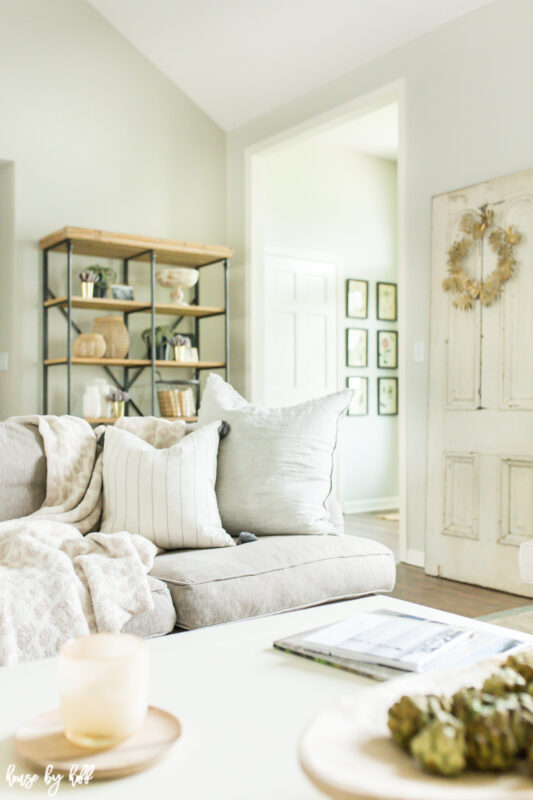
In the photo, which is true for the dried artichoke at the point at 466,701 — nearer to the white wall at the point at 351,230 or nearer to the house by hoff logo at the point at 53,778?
the house by hoff logo at the point at 53,778

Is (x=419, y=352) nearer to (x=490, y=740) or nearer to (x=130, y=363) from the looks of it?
(x=130, y=363)

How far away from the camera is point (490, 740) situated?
0.76 meters

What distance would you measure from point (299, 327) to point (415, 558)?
254 cm

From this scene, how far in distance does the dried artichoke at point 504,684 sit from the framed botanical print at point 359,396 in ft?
18.7

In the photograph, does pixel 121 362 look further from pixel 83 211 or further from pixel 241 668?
pixel 241 668

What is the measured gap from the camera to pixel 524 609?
3492 mm

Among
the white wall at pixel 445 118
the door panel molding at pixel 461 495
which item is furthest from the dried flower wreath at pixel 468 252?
the door panel molding at pixel 461 495

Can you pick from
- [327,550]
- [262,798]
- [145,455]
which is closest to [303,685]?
[262,798]

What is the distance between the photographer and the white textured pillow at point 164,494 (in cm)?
239

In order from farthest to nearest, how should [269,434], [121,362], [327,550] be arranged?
[121,362], [269,434], [327,550]

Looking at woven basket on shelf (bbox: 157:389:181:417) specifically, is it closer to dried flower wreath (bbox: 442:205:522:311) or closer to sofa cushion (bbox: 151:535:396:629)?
dried flower wreath (bbox: 442:205:522:311)

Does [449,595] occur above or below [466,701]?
below

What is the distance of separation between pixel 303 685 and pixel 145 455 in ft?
4.42

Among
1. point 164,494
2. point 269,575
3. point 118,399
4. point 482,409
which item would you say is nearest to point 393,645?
point 269,575
